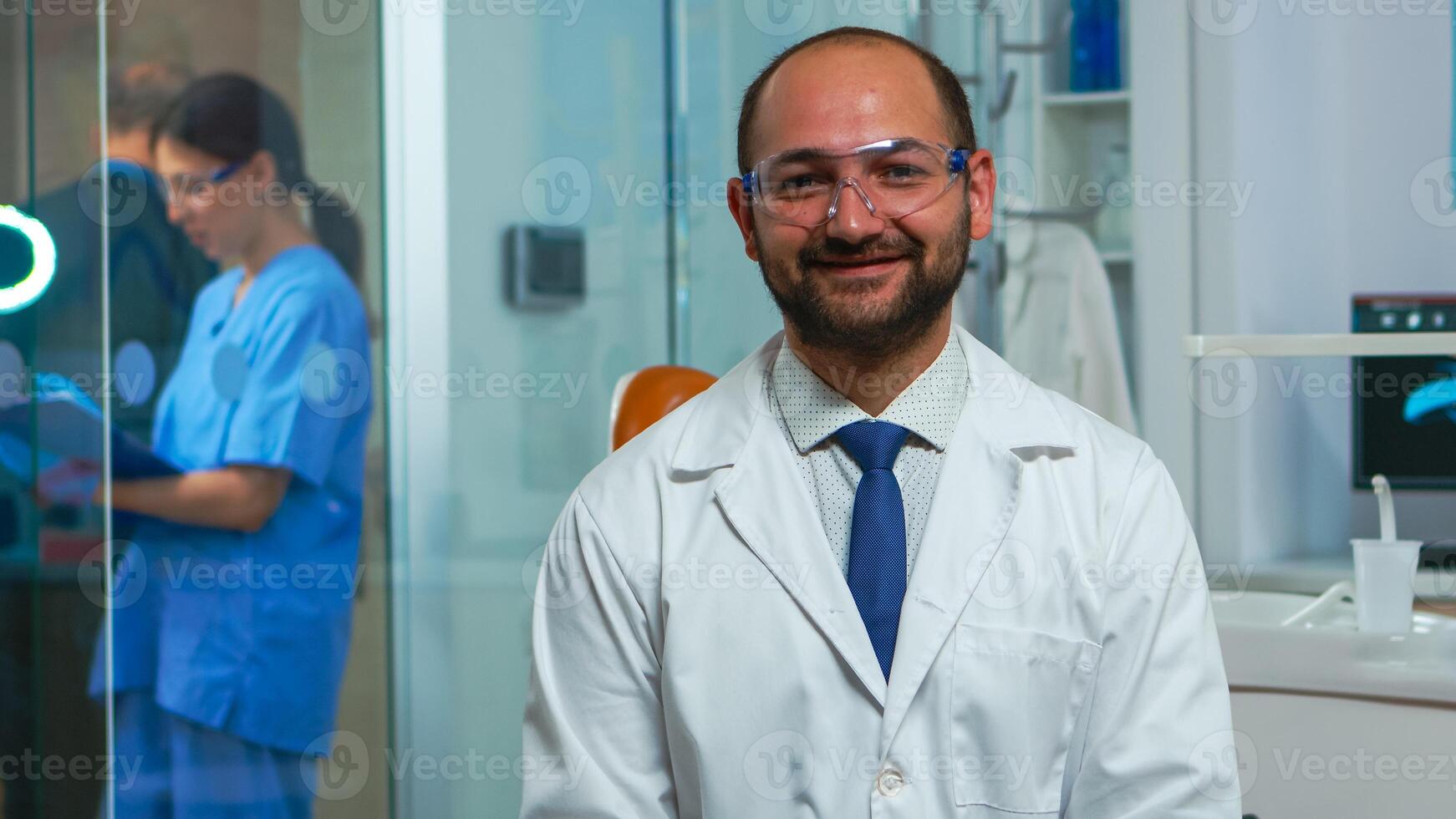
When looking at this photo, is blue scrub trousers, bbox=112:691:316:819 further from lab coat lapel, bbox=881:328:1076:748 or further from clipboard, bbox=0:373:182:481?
lab coat lapel, bbox=881:328:1076:748

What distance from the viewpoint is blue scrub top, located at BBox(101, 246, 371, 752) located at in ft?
6.27

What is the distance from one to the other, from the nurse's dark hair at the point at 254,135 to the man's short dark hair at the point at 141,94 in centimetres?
1

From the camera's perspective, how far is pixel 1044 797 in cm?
112

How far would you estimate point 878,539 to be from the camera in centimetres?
117

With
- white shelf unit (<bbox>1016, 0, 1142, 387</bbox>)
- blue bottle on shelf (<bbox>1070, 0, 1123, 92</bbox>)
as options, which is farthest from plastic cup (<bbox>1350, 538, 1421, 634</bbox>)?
blue bottle on shelf (<bbox>1070, 0, 1123, 92</bbox>)

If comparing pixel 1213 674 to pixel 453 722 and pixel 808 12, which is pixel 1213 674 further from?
pixel 808 12

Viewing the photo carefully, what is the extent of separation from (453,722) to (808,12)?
5.31ft

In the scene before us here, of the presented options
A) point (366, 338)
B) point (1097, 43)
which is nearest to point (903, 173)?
point (366, 338)

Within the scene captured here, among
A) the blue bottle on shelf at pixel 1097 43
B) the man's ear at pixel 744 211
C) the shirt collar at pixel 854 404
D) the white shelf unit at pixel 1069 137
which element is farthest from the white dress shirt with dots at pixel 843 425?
the blue bottle on shelf at pixel 1097 43

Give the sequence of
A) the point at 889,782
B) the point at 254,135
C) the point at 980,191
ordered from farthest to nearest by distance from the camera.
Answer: the point at 254,135 < the point at 980,191 < the point at 889,782

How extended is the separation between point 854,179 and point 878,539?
0.32m

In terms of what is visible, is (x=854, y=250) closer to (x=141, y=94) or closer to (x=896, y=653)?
(x=896, y=653)

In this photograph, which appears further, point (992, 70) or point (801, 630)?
point (992, 70)

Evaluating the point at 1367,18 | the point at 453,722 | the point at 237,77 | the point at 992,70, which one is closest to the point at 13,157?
the point at 237,77
